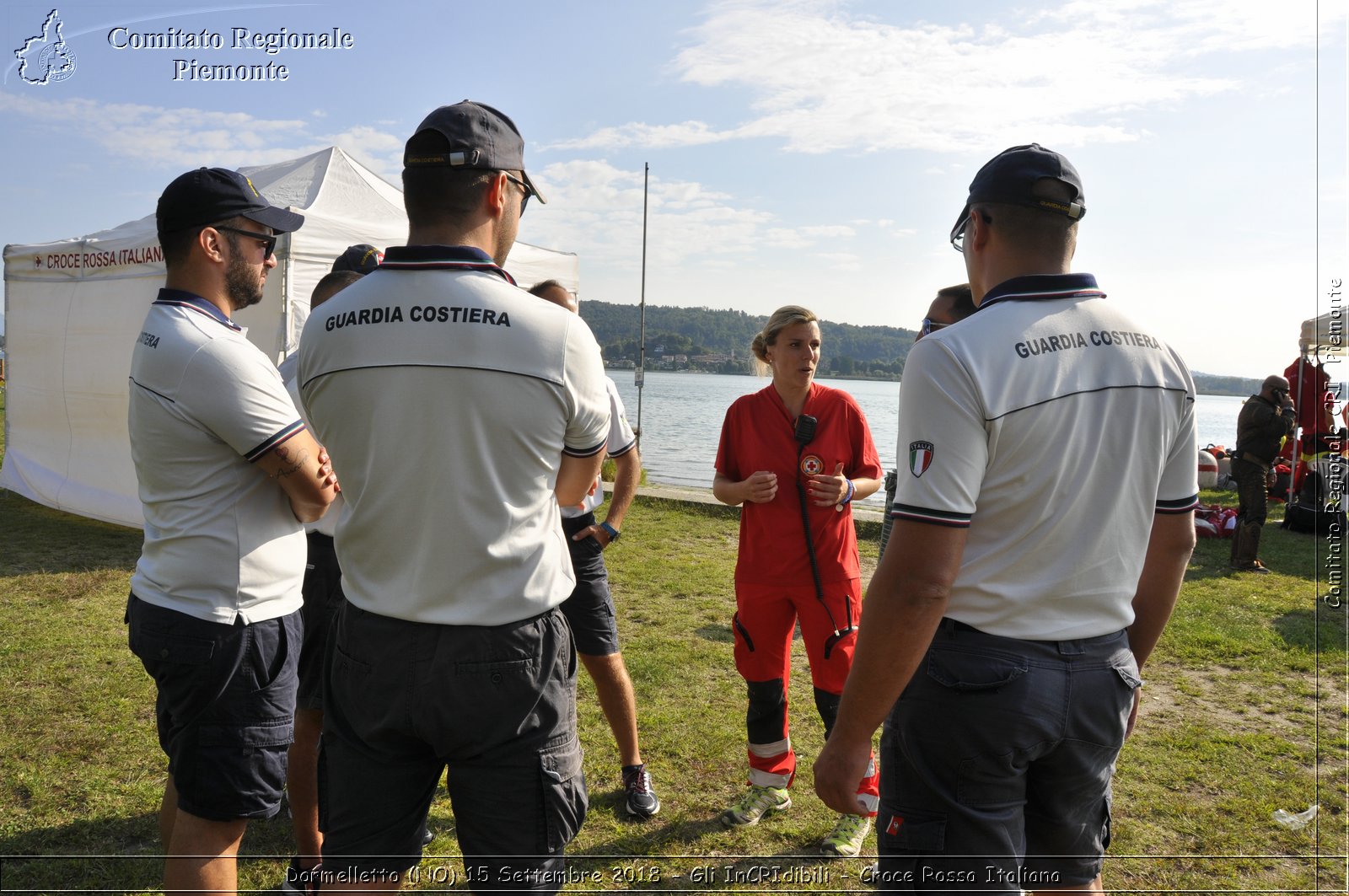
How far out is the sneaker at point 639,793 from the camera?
3787 millimetres

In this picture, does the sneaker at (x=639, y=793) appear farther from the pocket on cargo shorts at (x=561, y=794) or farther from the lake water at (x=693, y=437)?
the pocket on cargo shorts at (x=561, y=794)

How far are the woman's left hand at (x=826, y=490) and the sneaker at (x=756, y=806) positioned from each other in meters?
1.30

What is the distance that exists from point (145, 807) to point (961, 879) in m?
3.59

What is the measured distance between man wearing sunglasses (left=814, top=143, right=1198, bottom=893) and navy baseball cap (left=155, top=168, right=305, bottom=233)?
1.90 meters

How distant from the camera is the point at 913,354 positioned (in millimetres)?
1830

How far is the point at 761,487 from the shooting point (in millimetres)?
3691

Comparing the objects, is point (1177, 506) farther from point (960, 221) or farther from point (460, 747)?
point (460, 747)

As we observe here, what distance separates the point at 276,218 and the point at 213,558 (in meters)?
1.03

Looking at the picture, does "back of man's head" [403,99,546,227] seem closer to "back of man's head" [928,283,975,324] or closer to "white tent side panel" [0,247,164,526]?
"back of man's head" [928,283,975,324]

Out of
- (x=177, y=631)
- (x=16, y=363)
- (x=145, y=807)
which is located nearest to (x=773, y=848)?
(x=177, y=631)

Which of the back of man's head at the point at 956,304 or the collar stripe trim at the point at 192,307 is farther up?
the back of man's head at the point at 956,304

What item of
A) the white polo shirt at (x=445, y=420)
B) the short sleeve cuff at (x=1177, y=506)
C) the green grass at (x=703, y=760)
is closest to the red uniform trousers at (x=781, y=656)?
the green grass at (x=703, y=760)

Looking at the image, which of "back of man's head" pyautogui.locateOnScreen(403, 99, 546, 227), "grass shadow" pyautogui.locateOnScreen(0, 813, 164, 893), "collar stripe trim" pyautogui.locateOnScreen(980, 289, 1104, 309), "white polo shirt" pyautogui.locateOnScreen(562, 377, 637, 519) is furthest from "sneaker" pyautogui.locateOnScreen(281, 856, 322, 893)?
"collar stripe trim" pyautogui.locateOnScreen(980, 289, 1104, 309)

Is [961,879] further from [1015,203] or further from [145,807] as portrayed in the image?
[145,807]
